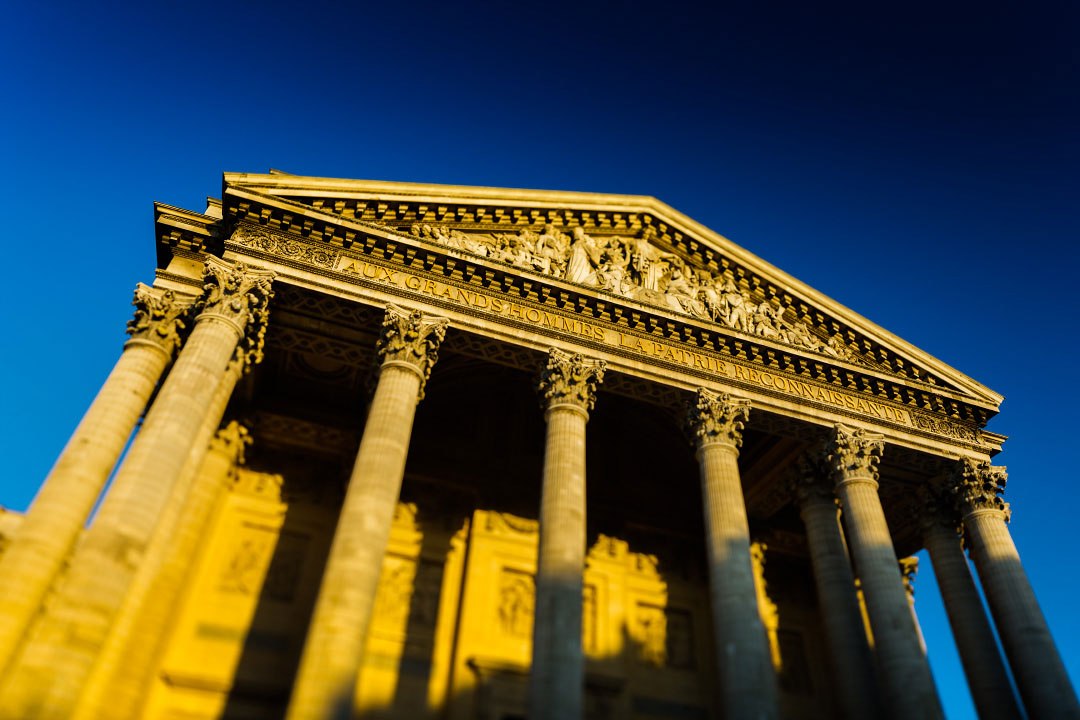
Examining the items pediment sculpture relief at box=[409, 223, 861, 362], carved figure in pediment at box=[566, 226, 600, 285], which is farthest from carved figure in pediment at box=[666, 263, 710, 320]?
carved figure in pediment at box=[566, 226, 600, 285]

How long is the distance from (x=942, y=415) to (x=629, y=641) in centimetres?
1023

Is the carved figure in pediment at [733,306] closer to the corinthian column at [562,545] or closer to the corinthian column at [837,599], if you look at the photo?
the corinthian column at [837,599]

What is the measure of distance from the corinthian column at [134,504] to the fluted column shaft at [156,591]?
511 mm

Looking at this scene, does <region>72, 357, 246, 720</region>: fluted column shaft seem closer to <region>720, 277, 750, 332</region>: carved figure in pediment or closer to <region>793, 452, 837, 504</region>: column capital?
<region>720, 277, 750, 332</region>: carved figure in pediment

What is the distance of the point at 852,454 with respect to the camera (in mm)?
17562

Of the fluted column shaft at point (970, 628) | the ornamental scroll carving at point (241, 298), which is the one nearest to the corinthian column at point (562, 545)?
the ornamental scroll carving at point (241, 298)

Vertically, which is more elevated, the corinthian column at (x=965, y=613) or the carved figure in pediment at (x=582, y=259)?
the carved figure in pediment at (x=582, y=259)

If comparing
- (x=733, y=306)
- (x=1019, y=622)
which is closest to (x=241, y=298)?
(x=733, y=306)

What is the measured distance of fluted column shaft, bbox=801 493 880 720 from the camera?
50.8ft

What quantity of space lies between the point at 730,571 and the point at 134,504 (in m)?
10.6

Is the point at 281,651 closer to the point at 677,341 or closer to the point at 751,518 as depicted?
the point at 677,341

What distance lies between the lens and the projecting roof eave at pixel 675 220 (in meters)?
17.4

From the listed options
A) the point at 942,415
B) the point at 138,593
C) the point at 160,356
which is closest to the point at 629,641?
the point at 942,415

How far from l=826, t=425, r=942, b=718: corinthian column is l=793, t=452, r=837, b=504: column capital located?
23.4 inches
